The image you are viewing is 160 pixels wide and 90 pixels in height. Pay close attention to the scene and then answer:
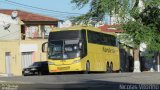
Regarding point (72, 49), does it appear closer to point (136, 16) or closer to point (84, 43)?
point (84, 43)

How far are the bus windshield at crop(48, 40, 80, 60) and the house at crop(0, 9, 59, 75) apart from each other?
2270 centimetres

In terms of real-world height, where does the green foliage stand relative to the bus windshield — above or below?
above

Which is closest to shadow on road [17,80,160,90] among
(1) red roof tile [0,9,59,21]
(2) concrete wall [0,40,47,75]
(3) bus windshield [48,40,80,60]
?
(3) bus windshield [48,40,80,60]

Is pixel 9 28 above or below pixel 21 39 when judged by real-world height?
above

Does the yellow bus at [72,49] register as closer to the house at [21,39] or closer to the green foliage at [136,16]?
the green foliage at [136,16]

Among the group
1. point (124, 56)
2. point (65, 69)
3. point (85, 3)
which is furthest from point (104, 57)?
point (124, 56)

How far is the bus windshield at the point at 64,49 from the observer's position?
37.6 metres

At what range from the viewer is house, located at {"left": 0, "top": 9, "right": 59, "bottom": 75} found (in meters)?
61.7

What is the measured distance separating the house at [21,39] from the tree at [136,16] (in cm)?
1136

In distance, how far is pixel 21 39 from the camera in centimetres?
6638

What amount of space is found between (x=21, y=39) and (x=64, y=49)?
96.2 feet

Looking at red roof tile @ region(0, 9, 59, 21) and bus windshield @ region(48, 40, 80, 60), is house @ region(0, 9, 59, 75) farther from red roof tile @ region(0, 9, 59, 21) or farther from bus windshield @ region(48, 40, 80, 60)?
bus windshield @ region(48, 40, 80, 60)

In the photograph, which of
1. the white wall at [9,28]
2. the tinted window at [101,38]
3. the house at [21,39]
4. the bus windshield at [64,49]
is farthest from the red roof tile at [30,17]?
the bus windshield at [64,49]

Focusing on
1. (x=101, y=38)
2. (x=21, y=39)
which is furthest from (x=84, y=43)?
(x=21, y=39)
